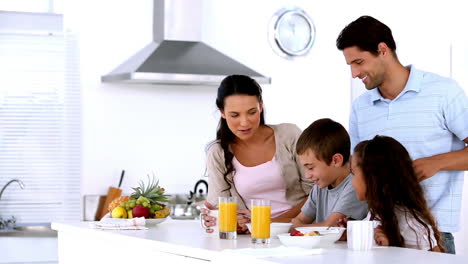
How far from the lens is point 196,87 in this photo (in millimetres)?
5844

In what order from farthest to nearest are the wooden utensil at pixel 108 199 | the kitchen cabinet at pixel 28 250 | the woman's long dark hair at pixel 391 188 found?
the wooden utensil at pixel 108 199 → the kitchen cabinet at pixel 28 250 → the woman's long dark hair at pixel 391 188

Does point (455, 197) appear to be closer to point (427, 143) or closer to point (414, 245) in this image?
point (427, 143)

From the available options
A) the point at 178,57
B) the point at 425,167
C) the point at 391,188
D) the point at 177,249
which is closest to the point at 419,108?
the point at 425,167

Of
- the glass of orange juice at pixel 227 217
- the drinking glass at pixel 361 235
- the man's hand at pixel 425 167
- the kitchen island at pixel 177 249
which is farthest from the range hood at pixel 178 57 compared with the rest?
the drinking glass at pixel 361 235

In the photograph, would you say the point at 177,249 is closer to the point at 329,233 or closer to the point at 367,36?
the point at 329,233

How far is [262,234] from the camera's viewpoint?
8.55 feet

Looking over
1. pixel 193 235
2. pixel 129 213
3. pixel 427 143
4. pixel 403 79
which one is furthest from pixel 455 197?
pixel 129 213

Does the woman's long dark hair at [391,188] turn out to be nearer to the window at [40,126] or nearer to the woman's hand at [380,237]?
the woman's hand at [380,237]

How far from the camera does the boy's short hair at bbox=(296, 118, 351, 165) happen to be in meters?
2.92

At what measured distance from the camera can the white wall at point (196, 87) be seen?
5.57m

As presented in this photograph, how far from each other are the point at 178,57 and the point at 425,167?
2915 mm

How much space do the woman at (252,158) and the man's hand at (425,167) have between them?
0.62 meters

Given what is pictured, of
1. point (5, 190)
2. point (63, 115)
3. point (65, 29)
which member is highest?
point (65, 29)

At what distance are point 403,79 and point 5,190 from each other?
3.16 meters
